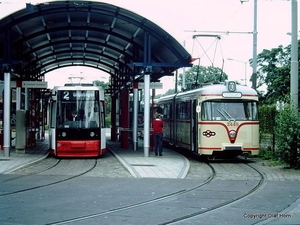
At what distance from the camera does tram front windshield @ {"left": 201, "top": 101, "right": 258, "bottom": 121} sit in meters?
19.1

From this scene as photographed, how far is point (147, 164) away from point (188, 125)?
3.93 m

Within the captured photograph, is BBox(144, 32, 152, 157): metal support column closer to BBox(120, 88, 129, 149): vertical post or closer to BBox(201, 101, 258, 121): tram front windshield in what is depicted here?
BBox(201, 101, 258, 121): tram front windshield

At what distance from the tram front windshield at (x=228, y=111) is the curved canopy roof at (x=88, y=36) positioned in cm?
321

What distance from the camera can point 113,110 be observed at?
33.4 metres

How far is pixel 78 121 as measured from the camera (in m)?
20.6

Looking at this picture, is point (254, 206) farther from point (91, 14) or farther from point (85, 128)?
point (91, 14)

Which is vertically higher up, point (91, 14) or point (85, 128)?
point (91, 14)

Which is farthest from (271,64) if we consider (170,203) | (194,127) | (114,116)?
(170,203)

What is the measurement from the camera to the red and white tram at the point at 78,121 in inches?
803

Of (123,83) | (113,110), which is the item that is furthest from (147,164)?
(113,110)

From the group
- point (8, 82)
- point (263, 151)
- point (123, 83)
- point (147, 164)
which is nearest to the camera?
point (147, 164)

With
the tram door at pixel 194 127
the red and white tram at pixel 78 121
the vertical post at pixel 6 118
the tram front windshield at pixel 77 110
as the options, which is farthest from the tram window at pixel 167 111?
the vertical post at pixel 6 118

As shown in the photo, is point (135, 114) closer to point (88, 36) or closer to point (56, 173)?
point (88, 36)

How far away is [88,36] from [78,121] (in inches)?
234
